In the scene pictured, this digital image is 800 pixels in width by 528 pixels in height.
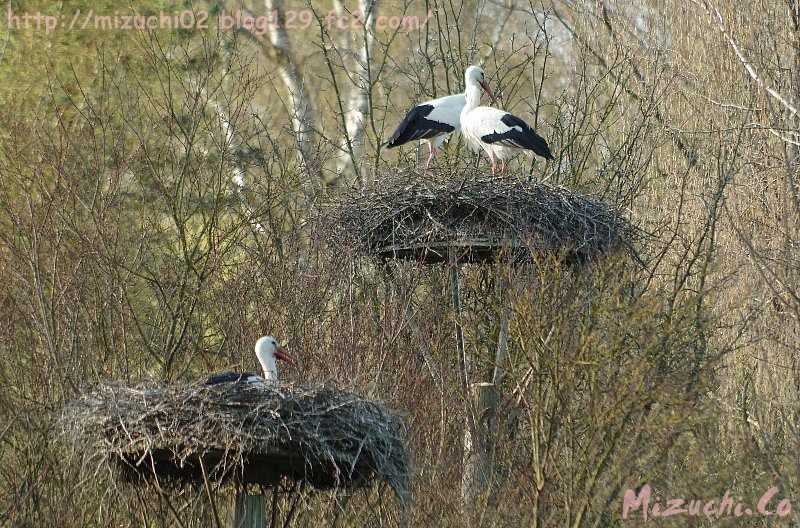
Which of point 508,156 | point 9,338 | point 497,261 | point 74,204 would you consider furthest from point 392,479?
point 74,204

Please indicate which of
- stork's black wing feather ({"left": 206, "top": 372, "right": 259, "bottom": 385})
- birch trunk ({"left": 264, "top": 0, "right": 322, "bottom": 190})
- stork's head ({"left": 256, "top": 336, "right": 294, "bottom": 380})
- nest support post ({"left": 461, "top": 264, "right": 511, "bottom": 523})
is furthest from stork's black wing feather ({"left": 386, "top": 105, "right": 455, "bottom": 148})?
birch trunk ({"left": 264, "top": 0, "right": 322, "bottom": 190})

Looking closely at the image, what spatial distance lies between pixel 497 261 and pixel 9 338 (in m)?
4.29

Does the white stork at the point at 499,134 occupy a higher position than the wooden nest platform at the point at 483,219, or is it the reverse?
the white stork at the point at 499,134

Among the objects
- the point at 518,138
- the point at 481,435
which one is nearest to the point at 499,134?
the point at 518,138

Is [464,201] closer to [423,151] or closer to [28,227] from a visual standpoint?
[28,227]

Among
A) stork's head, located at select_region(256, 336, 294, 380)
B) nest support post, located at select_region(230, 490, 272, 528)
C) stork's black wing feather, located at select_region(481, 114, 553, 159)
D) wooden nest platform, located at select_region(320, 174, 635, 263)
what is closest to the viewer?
nest support post, located at select_region(230, 490, 272, 528)

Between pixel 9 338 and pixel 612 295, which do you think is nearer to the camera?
pixel 612 295

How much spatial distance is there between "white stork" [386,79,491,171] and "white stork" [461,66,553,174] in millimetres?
164

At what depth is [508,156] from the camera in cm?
1063

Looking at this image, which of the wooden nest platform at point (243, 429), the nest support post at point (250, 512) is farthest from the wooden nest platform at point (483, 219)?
the nest support post at point (250, 512)

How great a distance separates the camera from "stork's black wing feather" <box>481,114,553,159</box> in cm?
1037

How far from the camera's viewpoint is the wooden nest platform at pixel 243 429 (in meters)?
7.25

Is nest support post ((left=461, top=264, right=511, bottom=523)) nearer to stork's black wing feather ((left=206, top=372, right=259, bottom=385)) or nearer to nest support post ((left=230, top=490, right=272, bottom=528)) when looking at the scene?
nest support post ((left=230, top=490, right=272, bottom=528))

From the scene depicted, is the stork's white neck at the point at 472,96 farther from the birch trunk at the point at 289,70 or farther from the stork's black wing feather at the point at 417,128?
the birch trunk at the point at 289,70
